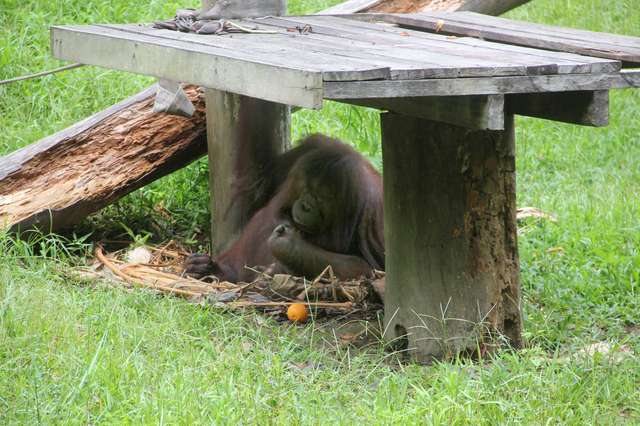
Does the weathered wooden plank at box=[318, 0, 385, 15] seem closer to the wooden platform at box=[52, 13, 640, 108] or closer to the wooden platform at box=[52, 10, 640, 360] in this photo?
the wooden platform at box=[52, 13, 640, 108]

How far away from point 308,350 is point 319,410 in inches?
26.7

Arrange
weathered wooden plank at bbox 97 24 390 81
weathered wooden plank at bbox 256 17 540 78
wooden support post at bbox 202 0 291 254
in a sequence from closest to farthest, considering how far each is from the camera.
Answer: weathered wooden plank at bbox 97 24 390 81 < weathered wooden plank at bbox 256 17 540 78 < wooden support post at bbox 202 0 291 254

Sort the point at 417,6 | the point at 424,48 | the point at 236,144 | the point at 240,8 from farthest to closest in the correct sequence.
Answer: the point at 417,6 < the point at 236,144 < the point at 240,8 < the point at 424,48

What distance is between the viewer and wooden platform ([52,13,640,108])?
2.66 metres

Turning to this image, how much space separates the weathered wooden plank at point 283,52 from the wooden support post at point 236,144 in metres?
0.64

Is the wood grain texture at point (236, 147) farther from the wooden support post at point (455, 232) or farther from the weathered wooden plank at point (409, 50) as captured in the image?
the wooden support post at point (455, 232)

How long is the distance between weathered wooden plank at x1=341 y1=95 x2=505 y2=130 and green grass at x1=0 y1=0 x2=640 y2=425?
735 mm

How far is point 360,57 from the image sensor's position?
297 centimetres

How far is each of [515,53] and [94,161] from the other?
87.7 inches

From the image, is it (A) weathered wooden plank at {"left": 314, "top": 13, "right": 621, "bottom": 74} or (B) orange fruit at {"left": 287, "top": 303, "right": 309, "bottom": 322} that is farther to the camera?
(B) orange fruit at {"left": 287, "top": 303, "right": 309, "bottom": 322}

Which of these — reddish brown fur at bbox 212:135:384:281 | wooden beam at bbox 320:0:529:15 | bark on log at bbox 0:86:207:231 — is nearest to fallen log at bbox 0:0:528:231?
bark on log at bbox 0:86:207:231

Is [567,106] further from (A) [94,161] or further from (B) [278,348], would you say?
(A) [94,161]

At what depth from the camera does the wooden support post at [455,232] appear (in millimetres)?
3361

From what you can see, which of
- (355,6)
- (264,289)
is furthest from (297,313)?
(355,6)
